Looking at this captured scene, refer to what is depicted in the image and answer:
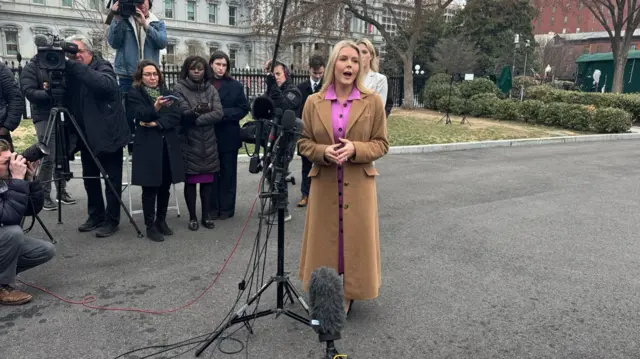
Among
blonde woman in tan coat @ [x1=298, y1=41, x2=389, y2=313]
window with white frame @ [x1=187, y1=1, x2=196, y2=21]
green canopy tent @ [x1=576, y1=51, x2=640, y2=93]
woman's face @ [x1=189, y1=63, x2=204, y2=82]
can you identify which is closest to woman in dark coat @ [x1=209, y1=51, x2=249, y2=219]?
woman's face @ [x1=189, y1=63, x2=204, y2=82]

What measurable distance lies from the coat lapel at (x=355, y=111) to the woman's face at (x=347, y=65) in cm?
15

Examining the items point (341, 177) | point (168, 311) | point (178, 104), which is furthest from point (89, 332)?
point (178, 104)

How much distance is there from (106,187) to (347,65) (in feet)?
11.4

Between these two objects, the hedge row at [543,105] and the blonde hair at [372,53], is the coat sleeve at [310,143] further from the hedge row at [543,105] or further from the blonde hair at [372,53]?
the hedge row at [543,105]

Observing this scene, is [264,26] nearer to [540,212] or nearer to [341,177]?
[540,212]

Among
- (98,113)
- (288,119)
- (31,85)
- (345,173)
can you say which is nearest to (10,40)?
(31,85)

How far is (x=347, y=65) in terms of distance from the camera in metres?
3.20

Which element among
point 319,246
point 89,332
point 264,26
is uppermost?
point 264,26

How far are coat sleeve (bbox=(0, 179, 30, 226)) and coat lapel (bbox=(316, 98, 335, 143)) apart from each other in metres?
2.37

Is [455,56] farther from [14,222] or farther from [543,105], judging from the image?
[14,222]

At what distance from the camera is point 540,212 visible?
6.79 m

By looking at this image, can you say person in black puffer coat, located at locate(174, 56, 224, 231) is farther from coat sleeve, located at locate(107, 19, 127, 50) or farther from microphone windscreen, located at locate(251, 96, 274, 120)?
microphone windscreen, located at locate(251, 96, 274, 120)

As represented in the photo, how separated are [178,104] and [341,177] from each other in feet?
8.54

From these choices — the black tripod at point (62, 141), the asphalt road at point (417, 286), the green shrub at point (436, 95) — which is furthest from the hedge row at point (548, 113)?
the black tripod at point (62, 141)
